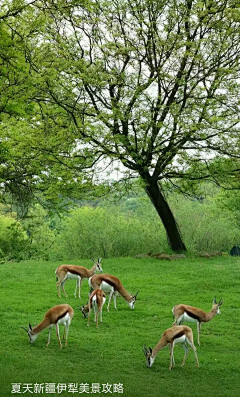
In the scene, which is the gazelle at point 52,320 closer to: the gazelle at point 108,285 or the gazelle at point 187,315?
the gazelle at point 187,315

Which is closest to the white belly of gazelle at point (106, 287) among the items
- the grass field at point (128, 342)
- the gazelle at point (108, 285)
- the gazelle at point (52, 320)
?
the gazelle at point (108, 285)

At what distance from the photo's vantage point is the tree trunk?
73.0 feet

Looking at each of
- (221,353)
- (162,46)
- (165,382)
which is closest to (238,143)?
(162,46)

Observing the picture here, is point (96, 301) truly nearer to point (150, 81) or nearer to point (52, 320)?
point (52, 320)

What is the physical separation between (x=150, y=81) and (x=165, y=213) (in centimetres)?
631

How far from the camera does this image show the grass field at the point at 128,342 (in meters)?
8.12

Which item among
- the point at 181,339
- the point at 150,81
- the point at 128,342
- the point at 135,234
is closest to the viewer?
the point at 181,339

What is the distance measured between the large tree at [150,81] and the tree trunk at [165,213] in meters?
1.01

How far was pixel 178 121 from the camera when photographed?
1897 centimetres

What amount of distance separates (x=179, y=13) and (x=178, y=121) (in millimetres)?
4676

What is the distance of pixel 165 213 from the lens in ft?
75.0

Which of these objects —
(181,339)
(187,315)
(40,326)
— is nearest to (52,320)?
(40,326)

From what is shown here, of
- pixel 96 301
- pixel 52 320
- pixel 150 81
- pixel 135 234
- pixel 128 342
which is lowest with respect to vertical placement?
pixel 128 342

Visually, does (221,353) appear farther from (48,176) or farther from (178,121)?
(48,176)
